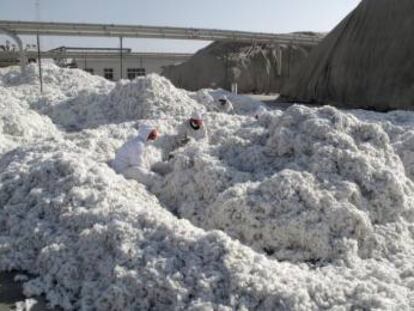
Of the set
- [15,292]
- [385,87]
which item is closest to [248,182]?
[15,292]

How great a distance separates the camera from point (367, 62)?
16.9 meters

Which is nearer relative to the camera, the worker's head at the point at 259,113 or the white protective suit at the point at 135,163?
the white protective suit at the point at 135,163

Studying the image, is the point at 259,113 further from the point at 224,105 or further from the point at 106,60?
the point at 106,60

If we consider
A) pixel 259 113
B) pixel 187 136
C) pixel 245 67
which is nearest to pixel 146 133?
pixel 187 136

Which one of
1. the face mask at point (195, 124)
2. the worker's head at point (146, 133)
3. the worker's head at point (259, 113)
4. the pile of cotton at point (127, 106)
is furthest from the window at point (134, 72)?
the worker's head at point (146, 133)

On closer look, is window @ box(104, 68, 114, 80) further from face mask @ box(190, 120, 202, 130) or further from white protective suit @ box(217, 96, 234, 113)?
face mask @ box(190, 120, 202, 130)

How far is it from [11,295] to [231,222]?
207 cm

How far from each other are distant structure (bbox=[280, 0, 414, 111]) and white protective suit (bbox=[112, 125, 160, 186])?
10.0 metres

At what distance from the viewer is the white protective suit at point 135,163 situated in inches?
259

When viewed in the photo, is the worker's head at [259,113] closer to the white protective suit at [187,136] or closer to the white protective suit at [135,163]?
the white protective suit at [187,136]

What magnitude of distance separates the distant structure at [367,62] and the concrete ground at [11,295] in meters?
12.4

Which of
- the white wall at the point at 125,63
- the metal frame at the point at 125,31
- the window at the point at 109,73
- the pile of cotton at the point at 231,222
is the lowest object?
the window at the point at 109,73

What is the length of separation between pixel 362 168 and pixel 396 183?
36 cm

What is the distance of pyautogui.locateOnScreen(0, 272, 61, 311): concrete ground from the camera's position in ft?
14.1
